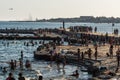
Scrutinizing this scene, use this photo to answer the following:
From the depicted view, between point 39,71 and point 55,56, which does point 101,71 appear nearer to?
point 39,71

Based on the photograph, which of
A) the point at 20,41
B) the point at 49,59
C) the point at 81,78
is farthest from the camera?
the point at 20,41

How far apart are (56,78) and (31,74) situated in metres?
5.98

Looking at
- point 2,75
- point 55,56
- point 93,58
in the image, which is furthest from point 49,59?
point 2,75

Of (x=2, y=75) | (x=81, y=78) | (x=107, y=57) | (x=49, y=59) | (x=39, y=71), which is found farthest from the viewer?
(x=49, y=59)

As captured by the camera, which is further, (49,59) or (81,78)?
(49,59)

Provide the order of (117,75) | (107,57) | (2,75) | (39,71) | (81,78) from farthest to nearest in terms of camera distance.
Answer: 1. (107,57)
2. (39,71)
3. (2,75)
4. (81,78)
5. (117,75)

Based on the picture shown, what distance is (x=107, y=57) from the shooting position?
2721 inches

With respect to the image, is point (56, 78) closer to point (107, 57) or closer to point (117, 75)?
point (117, 75)

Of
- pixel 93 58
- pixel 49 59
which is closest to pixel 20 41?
pixel 49 59

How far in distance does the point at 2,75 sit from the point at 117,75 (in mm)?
18375

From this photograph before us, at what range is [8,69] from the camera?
66.2 m

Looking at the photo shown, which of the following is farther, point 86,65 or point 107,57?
point 107,57

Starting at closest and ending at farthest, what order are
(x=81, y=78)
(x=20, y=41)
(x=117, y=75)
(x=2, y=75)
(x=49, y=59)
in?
1. (x=117, y=75)
2. (x=81, y=78)
3. (x=2, y=75)
4. (x=49, y=59)
5. (x=20, y=41)

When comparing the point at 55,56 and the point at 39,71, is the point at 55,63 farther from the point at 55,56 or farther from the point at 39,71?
the point at 39,71
